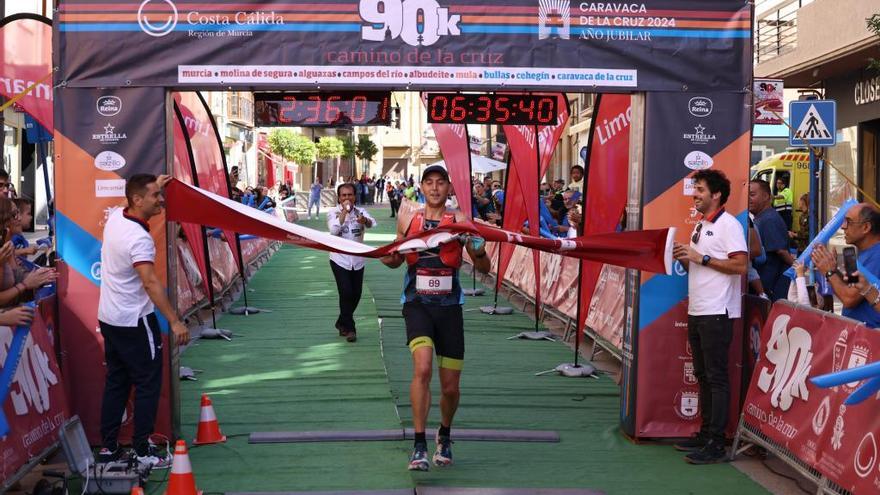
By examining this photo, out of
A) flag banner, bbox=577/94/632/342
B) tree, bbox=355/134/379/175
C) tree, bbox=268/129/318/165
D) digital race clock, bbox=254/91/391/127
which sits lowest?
flag banner, bbox=577/94/632/342

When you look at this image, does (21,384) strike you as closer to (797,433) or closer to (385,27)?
(385,27)

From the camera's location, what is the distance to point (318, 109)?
8031 mm

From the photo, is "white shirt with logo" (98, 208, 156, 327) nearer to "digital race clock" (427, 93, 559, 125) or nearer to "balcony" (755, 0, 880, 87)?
"digital race clock" (427, 93, 559, 125)

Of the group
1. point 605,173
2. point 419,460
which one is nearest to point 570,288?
point 605,173

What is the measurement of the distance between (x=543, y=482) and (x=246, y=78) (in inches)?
135

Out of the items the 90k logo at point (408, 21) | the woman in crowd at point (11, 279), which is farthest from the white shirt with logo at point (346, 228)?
the woman in crowd at point (11, 279)

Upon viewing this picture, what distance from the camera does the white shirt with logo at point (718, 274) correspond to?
706 centimetres

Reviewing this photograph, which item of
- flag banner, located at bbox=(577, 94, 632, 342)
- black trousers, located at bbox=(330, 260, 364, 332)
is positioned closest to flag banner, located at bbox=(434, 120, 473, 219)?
black trousers, located at bbox=(330, 260, 364, 332)

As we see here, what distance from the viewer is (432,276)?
21.9 ft

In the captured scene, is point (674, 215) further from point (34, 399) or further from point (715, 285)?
point (34, 399)

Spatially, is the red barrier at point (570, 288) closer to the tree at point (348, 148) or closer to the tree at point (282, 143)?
the tree at point (282, 143)

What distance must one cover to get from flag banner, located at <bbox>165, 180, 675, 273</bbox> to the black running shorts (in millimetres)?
410

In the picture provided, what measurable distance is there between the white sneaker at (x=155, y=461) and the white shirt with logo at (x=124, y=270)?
86 centimetres

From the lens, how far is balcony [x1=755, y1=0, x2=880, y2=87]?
2038cm
